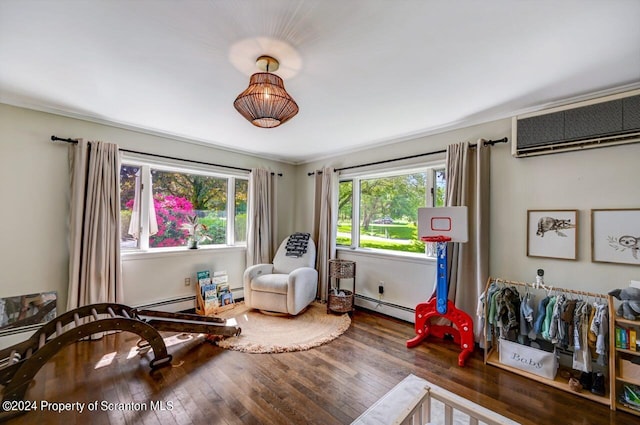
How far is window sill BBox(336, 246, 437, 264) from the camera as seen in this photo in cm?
309

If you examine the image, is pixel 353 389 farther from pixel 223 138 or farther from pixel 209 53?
pixel 223 138

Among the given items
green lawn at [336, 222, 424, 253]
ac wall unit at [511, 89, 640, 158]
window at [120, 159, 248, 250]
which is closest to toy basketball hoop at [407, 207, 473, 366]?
green lawn at [336, 222, 424, 253]

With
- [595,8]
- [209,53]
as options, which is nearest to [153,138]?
[209,53]

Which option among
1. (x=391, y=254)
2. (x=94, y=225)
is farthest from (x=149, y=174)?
(x=391, y=254)

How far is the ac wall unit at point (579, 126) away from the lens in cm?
187

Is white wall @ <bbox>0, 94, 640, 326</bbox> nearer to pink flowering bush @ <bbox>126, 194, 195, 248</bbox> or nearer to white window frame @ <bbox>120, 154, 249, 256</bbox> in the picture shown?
white window frame @ <bbox>120, 154, 249, 256</bbox>

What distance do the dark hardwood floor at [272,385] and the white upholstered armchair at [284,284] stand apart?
0.83 m

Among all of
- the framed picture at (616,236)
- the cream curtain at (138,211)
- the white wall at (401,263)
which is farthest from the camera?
the cream curtain at (138,211)

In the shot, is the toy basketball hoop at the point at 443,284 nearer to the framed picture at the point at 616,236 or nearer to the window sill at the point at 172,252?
the framed picture at the point at 616,236

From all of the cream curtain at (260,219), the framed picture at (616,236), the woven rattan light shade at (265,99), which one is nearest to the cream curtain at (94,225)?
the cream curtain at (260,219)

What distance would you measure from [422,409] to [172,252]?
10.5 ft

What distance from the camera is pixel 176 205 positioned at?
3529mm

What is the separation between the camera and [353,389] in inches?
76.4

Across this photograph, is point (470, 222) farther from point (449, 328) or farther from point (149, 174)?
point (149, 174)
